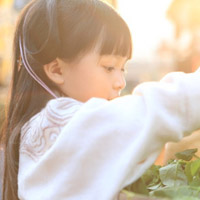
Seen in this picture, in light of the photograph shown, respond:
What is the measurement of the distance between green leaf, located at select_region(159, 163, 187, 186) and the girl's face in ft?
1.06

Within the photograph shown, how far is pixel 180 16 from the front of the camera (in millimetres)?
13539

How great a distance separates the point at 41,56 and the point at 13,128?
0.77 ft

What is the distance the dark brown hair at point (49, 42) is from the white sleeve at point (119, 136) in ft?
1.01

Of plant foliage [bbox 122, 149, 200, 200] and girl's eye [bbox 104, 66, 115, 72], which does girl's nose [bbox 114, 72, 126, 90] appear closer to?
girl's eye [bbox 104, 66, 115, 72]

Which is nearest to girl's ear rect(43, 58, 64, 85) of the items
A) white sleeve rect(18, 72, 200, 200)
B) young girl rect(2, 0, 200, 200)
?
young girl rect(2, 0, 200, 200)

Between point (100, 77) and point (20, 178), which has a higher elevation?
point (100, 77)

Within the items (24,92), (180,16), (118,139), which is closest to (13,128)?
(24,92)

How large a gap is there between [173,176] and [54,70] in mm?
481

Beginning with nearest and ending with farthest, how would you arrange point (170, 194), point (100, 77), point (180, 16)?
point (170, 194) < point (100, 77) < point (180, 16)

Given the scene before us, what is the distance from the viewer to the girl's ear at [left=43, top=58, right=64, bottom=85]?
138cm

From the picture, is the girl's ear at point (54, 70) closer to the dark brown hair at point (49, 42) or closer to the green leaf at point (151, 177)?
the dark brown hair at point (49, 42)

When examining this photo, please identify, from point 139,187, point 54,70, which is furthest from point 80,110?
point 54,70

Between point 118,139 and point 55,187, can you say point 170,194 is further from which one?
point 55,187

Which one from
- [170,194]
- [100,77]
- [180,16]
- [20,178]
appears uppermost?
[100,77]
